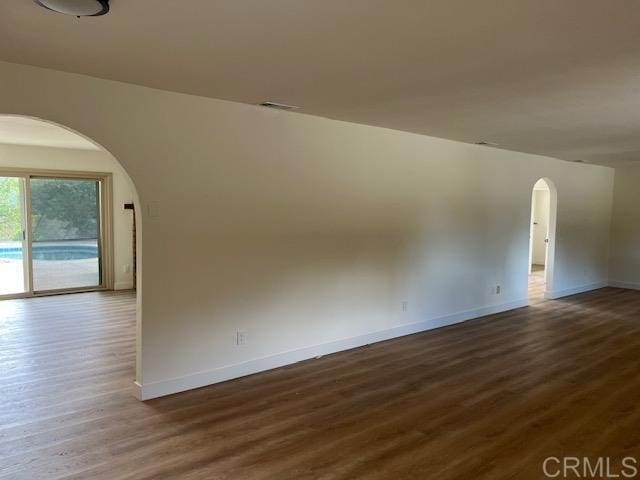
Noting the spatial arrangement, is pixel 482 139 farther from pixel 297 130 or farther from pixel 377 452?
pixel 377 452

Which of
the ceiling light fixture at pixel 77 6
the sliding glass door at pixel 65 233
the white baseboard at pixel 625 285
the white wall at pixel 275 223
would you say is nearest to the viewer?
the ceiling light fixture at pixel 77 6

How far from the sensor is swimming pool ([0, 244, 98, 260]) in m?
7.34

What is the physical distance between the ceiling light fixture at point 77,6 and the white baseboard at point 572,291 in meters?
7.94

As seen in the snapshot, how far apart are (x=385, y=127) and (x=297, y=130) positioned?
1.17 metres

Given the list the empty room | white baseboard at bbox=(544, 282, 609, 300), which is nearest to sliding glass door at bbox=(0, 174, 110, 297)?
the empty room

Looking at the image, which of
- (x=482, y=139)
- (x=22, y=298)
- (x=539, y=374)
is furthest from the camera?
(x=22, y=298)

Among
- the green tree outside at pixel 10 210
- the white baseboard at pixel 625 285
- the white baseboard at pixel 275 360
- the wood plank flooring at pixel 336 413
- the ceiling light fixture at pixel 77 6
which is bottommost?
the wood plank flooring at pixel 336 413

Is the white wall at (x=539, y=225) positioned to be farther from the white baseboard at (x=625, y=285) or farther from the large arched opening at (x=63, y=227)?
the large arched opening at (x=63, y=227)

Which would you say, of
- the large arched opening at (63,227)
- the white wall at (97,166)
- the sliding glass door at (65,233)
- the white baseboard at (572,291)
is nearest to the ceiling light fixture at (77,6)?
the large arched opening at (63,227)

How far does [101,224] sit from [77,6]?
678cm

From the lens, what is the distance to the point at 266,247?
4168mm

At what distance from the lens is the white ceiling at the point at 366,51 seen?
201 centimetres

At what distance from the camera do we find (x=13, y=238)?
7.33m

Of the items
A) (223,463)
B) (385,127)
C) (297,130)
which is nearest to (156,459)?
(223,463)
